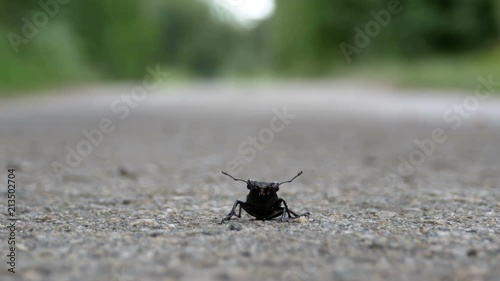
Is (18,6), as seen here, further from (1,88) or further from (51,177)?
(51,177)

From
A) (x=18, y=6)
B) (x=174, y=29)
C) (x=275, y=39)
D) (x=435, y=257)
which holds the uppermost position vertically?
(x=174, y=29)

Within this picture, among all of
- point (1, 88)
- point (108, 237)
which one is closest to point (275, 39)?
point (1, 88)

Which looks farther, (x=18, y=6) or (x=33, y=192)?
(x=18, y=6)

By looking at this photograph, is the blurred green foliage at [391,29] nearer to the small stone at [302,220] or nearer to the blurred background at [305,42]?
the blurred background at [305,42]

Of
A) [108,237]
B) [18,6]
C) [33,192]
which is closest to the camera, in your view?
[108,237]

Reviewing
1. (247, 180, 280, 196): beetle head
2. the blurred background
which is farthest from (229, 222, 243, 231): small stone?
the blurred background

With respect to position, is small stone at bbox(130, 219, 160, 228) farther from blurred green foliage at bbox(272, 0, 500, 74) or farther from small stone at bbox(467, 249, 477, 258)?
blurred green foliage at bbox(272, 0, 500, 74)
